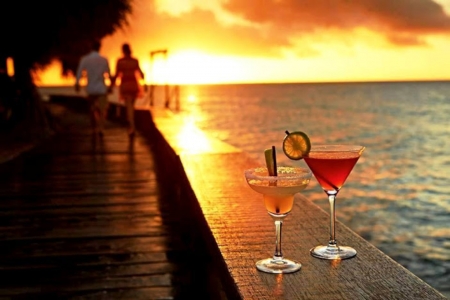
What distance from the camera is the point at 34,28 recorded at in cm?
1358

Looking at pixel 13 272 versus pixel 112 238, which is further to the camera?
pixel 112 238

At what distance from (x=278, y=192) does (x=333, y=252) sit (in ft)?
1.26

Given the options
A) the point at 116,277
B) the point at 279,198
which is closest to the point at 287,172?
the point at 279,198

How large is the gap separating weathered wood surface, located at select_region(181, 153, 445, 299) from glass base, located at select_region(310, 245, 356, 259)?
29mm

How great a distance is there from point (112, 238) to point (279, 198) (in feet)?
10.5

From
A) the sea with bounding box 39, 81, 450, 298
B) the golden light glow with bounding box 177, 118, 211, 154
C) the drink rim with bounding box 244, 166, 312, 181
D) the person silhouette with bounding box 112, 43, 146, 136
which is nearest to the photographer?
the drink rim with bounding box 244, 166, 312, 181

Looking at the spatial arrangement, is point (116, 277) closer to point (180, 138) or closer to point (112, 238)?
point (112, 238)

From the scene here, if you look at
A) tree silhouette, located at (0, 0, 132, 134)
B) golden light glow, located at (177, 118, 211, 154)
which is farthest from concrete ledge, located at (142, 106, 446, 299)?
tree silhouette, located at (0, 0, 132, 134)

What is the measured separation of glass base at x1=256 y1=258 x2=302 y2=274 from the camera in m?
2.40

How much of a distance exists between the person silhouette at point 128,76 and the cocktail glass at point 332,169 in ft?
32.2

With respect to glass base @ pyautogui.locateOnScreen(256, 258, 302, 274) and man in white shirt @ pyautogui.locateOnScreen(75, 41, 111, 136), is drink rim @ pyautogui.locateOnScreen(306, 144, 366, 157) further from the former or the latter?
man in white shirt @ pyautogui.locateOnScreen(75, 41, 111, 136)

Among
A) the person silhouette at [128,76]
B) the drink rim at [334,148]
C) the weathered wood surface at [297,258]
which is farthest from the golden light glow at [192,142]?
the drink rim at [334,148]

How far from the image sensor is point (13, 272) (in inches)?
176

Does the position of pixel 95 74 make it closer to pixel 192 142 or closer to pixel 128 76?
pixel 128 76
